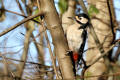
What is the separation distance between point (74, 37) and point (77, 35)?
67mm

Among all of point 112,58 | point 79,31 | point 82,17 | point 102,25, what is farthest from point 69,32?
point 112,58

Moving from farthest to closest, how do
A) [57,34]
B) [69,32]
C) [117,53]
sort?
[117,53], [69,32], [57,34]

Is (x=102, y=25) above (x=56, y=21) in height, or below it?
below

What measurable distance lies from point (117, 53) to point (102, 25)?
0.80 m

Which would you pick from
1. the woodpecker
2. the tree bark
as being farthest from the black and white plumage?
the tree bark

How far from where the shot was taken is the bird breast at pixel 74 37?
3.46m

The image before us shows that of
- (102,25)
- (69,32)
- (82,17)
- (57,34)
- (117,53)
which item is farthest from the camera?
(117,53)

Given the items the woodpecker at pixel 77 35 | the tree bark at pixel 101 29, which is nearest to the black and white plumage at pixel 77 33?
the woodpecker at pixel 77 35

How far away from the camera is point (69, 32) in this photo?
345cm

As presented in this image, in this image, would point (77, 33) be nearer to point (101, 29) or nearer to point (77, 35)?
point (77, 35)

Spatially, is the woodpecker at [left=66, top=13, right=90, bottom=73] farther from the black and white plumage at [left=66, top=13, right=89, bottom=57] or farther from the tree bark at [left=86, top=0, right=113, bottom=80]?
the tree bark at [left=86, top=0, right=113, bottom=80]

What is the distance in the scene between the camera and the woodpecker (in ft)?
11.4

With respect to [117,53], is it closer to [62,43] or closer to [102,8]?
[102,8]

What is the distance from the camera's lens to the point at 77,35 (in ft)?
11.6
